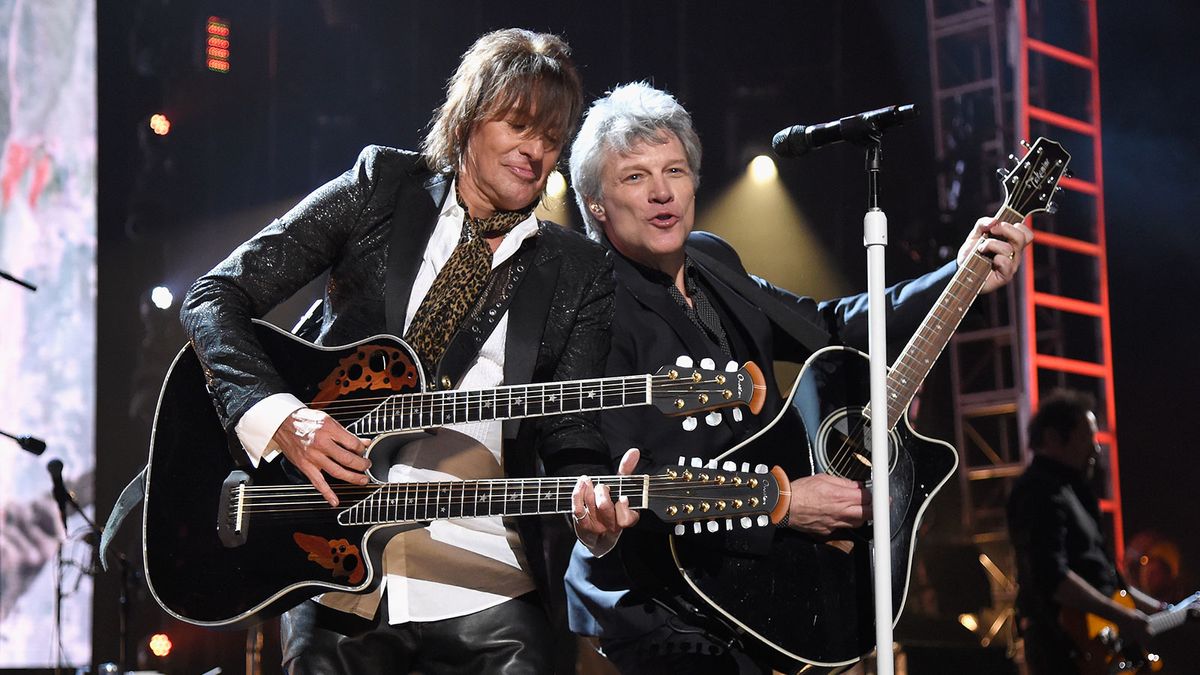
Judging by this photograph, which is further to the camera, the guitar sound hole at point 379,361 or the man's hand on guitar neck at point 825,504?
the man's hand on guitar neck at point 825,504

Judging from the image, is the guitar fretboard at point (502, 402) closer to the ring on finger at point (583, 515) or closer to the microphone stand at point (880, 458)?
the ring on finger at point (583, 515)

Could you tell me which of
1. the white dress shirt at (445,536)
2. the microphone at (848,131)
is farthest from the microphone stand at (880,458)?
the white dress shirt at (445,536)

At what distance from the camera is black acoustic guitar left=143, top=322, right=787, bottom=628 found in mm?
2211

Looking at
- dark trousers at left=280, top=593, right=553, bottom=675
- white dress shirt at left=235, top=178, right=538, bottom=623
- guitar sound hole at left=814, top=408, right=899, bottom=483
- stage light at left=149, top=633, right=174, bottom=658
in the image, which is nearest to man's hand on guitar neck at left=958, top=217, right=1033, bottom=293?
guitar sound hole at left=814, top=408, right=899, bottom=483

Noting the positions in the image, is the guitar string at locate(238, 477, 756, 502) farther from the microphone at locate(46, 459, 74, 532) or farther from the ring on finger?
the microphone at locate(46, 459, 74, 532)

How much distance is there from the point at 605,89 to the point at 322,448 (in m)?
3.61

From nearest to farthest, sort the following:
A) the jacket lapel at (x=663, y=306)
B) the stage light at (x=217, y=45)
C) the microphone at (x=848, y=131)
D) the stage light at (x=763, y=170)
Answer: the microphone at (x=848, y=131)
the jacket lapel at (x=663, y=306)
the stage light at (x=763, y=170)
the stage light at (x=217, y=45)

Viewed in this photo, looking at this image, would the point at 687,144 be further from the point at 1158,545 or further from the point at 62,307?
the point at 62,307

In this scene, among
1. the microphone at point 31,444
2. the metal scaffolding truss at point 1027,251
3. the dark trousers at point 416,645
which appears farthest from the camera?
the microphone at point 31,444

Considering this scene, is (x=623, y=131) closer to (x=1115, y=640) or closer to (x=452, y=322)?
(x=452, y=322)

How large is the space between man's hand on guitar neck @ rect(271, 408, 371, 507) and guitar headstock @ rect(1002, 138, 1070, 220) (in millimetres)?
1821

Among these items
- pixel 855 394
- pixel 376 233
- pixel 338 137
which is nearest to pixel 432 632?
pixel 376 233

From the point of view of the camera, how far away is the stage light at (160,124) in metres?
6.00

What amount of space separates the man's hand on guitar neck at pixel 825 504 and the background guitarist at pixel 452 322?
1.55 feet
